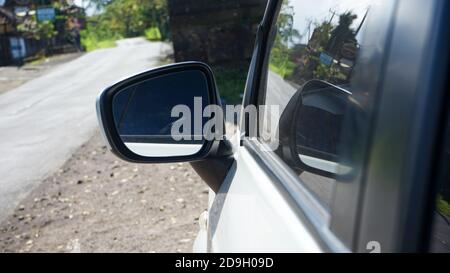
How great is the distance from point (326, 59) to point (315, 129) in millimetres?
194

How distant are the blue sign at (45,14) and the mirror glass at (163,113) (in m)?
36.0

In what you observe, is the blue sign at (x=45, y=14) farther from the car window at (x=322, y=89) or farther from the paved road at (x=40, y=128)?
the car window at (x=322, y=89)

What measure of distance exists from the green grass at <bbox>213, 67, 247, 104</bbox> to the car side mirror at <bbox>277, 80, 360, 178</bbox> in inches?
331

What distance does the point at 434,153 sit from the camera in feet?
2.39

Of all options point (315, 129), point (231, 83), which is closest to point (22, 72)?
point (231, 83)

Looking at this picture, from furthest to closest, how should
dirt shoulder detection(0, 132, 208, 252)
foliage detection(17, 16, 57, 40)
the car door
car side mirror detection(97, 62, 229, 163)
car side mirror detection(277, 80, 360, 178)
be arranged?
1. foliage detection(17, 16, 57, 40)
2. dirt shoulder detection(0, 132, 208, 252)
3. car side mirror detection(97, 62, 229, 163)
4. car side mirror detection(277, 80, 360, 178)
5. the car door

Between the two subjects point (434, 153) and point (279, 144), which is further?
point (279, 144)

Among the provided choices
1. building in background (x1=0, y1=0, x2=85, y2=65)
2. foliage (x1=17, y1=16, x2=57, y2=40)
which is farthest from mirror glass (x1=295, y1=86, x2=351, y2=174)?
foliage (x1=17, y1=16, x2=57, y2=40)

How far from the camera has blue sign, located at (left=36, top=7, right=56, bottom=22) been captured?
34.9 m

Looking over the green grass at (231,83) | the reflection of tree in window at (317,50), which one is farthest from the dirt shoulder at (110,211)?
the green grass at (231,83)

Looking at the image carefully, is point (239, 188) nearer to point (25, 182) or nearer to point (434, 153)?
point (434, 153)

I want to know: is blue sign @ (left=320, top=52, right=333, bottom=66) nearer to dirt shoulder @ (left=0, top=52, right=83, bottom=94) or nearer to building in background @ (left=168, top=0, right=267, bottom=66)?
building in background @ (left=168, top=0, right=267, bottom=66)
